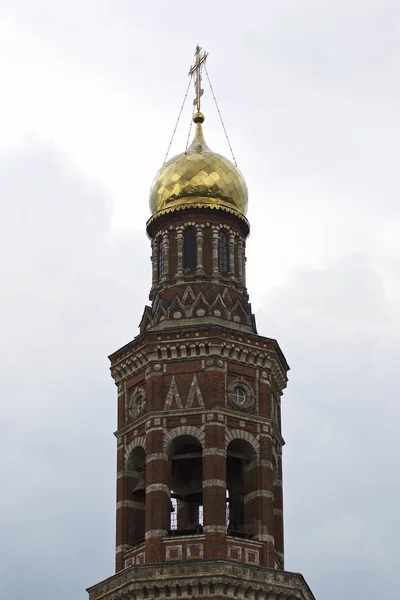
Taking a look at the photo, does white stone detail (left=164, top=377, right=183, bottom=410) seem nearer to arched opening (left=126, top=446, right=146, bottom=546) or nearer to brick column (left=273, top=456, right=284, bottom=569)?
arched opening (left=126, top=446, right=146, bottom=546)

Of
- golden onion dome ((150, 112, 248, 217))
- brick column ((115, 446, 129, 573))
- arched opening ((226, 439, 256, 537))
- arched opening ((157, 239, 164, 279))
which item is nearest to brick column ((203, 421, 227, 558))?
arched opening ((226, 439, 256, 537))

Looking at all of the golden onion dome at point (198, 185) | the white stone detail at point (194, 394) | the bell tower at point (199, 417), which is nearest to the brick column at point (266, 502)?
the bell tower at point (199, 417)

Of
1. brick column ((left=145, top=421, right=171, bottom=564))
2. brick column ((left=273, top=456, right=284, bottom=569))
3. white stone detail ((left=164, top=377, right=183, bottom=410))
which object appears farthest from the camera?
brick column ((left=273, top=456, right=284, bottom=569))

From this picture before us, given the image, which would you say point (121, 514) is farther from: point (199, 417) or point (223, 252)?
point (223, 252)

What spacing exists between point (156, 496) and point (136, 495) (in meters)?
2.71

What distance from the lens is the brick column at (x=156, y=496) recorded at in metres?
50.4

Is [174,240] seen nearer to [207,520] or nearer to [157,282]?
[157,282]

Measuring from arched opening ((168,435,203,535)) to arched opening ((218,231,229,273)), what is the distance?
24.6 feet

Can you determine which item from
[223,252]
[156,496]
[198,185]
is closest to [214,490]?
[156,496]

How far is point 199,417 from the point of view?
5241cm

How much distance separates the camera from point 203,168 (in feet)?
188

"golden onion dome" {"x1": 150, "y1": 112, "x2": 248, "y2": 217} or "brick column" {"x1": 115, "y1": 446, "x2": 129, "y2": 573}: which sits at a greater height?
"golden onion dome" {"x1": 150, "y1": 112, "x2": 248, "y2": 217}

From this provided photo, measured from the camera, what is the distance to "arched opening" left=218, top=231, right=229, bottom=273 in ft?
186

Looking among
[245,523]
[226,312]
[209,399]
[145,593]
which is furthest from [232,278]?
[145,593]
